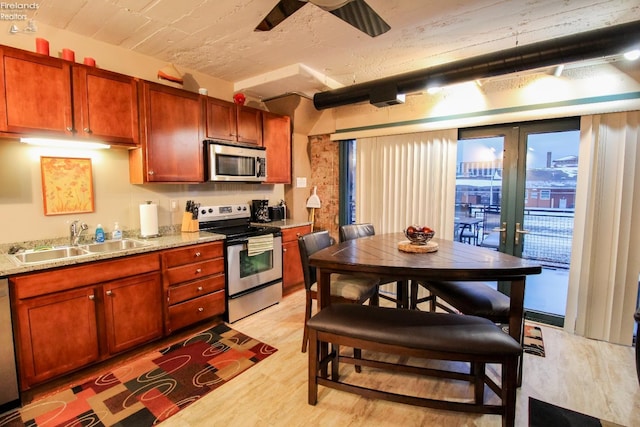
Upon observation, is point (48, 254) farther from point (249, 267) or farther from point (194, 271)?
point (249, 267)

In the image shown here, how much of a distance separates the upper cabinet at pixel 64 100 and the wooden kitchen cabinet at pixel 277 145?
4.96 feet

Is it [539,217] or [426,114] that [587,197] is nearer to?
[539,217]

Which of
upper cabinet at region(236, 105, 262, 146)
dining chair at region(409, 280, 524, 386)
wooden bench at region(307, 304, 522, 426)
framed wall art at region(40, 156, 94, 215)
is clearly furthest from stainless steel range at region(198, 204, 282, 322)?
dining chair at region(409, 280, 524, 386)

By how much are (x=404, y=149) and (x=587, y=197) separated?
186 cm

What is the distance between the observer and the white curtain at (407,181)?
3.51m

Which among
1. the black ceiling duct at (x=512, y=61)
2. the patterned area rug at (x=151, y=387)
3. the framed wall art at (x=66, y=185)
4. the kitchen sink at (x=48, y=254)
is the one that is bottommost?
the patterned area rug at (x=151, y=387)

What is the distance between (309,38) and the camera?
101 inches

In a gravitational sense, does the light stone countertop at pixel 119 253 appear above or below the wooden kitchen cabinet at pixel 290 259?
above

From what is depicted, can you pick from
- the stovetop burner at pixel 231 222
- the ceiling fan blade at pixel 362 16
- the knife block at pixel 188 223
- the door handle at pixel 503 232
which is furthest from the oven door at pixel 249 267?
the door handle at pixel 503 232

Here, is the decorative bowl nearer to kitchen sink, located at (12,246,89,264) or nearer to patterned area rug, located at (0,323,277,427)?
patterned area rug, located at (0,323,277,427)

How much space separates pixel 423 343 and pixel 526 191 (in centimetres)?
241

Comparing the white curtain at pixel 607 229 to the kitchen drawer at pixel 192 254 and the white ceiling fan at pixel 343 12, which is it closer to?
the white ceiling fan at pixel 343 12

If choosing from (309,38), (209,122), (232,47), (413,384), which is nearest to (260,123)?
(209,122)

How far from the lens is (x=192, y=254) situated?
276cm
